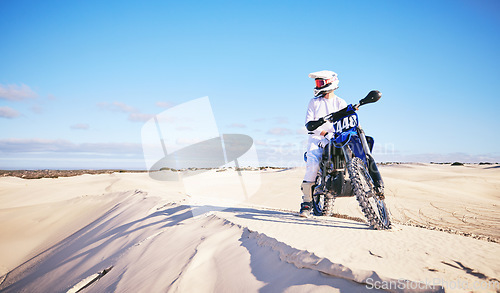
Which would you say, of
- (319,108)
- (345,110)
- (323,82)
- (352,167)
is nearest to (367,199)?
(352,167)

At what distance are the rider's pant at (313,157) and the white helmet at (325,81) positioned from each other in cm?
88

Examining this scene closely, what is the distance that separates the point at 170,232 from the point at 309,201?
2.58 meters

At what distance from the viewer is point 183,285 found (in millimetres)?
2264

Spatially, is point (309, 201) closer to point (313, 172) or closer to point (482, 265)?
point (313, 172)

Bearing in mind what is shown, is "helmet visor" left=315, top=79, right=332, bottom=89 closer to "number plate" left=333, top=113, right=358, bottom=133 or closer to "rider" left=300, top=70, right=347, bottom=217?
"rider" left=300, top=70, right=347, bottom=217

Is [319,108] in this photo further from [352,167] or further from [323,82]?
[352,167]

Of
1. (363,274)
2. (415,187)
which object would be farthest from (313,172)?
(415,187)

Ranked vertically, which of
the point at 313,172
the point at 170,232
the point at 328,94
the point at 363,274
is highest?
the point at 328,94

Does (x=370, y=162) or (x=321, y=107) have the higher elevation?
(x=321, y=107)

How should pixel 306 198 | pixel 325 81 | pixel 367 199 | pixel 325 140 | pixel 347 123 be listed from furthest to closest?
1. pixel 306 198
2. pixel 325 81
3. pixel 325 140
4. pixel 347 123
5. pixel 367 199

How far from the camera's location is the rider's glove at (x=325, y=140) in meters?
4.08

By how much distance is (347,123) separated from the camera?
145 inches

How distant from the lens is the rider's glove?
4082 mm

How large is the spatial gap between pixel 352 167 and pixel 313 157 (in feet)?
2.95
